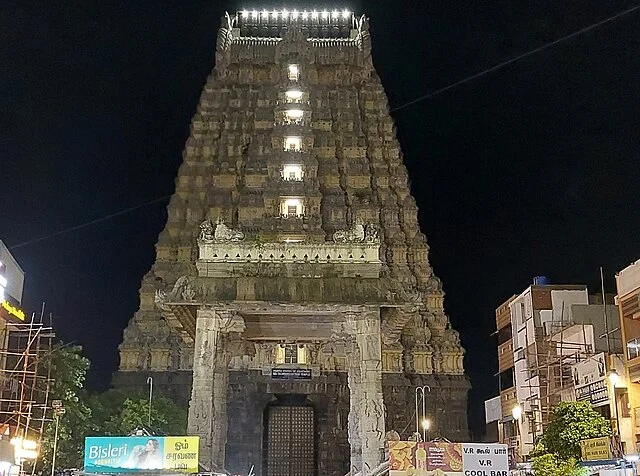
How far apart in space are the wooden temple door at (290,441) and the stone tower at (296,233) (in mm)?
93

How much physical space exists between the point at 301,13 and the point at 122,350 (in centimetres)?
3265

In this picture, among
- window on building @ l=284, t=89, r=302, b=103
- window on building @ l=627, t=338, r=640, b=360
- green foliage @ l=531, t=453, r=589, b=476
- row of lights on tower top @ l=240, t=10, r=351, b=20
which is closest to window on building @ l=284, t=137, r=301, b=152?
window on building @ l=284, t=89, r=302, b=103

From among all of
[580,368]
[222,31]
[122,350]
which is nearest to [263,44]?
[222,31]

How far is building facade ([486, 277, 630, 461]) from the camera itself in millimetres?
37906

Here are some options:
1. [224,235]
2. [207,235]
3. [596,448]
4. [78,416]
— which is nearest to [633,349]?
[596,448]

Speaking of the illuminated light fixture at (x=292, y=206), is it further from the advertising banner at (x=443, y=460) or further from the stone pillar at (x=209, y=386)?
the advertising banner at (x=443, y=460)

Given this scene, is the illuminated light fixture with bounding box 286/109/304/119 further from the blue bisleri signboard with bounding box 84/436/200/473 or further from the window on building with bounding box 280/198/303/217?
the blue bisleri signboard with bounding box 84/436/200/473

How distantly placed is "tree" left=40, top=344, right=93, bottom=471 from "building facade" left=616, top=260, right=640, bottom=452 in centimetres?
2584

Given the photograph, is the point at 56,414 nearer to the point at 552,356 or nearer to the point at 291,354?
the point at 291,354

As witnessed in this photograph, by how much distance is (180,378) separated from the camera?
50219mm

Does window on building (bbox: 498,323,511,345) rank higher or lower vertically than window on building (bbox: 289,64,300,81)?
lower

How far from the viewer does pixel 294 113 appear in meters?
57.2

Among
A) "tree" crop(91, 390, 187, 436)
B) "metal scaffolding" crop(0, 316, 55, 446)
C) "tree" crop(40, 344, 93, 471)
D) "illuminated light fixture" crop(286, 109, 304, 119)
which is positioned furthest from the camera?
"illuminated light fixture" crop(286, 109, 304, 119)

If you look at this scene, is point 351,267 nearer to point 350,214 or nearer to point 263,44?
point 350,214
